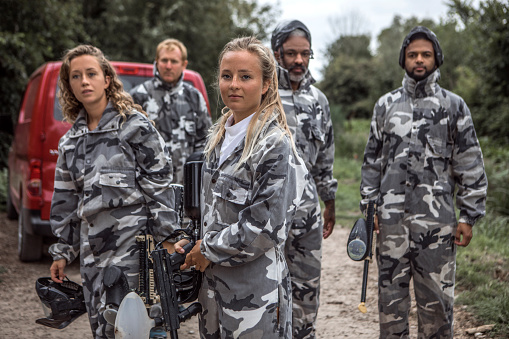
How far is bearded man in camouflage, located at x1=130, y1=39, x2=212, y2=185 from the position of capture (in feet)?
19.6

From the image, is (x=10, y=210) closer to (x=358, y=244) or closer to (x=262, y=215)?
(x=358, y=244)

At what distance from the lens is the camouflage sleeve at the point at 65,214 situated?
3426mm

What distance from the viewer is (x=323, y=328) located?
208 inches

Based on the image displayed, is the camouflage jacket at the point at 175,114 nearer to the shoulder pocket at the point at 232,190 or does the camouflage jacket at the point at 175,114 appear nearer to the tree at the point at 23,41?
the shoulder pocket at the point at 232,190

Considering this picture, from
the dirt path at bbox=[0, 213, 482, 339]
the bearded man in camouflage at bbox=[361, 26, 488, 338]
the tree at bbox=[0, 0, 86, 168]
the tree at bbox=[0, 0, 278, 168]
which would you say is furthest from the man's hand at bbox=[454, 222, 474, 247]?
the tree at bbox=[0, 0, 86, 168]

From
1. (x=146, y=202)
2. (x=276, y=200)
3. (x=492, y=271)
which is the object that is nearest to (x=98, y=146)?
(x=146, y=202)

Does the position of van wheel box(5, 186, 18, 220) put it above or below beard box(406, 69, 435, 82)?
below

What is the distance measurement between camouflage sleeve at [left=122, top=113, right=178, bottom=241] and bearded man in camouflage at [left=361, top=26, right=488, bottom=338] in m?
1.56

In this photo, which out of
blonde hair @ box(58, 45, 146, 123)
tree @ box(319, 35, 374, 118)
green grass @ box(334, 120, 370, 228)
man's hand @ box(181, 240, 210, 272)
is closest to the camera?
man's hand @ box(181, 240, 210, 272)

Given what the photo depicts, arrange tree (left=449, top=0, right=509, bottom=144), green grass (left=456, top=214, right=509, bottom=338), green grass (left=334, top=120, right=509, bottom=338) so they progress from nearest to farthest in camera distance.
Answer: green grass (left=456, top=214, right=509, bottom=338) → green grass (left=334, top=120, right=509, bottom=338) → tree (left=449, top=0, right=509, bottom=144)

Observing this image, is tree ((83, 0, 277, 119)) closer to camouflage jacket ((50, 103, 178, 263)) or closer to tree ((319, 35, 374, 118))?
tree ((319, 35, 374, 118))

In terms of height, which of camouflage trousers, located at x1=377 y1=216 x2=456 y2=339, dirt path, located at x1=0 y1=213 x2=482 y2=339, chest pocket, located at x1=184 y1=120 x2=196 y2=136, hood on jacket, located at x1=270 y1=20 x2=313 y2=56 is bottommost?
dirt path, located at x1=0 y1=213 x2=482 y2=339

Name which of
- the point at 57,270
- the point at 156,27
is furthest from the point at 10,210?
the point at 156,27

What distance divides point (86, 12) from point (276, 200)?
1860 cm
